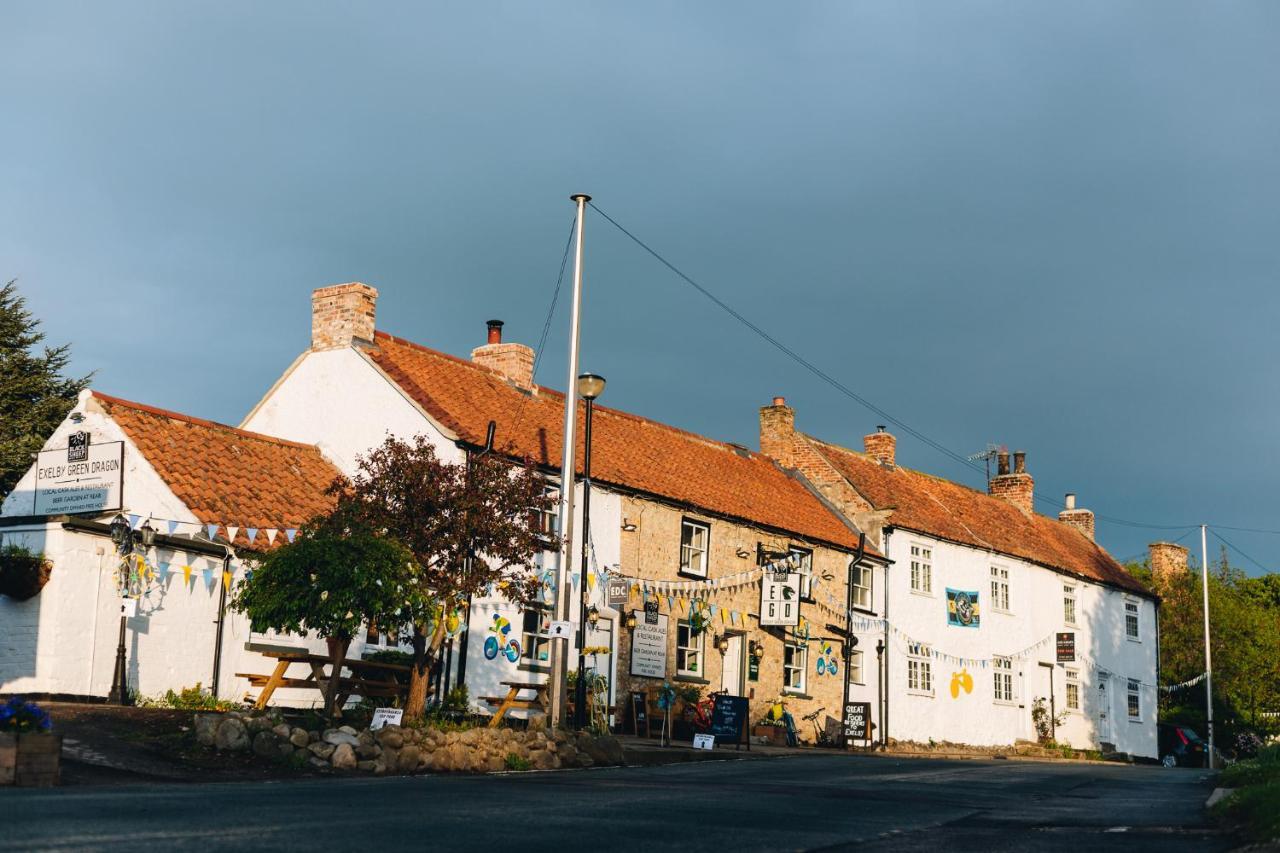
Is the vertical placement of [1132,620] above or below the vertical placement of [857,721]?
above

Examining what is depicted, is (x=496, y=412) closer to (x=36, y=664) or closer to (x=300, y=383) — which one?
(x=300, y=383)

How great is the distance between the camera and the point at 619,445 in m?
34.3

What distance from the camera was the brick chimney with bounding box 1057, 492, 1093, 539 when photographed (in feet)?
185

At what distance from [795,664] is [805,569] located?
2.65 m

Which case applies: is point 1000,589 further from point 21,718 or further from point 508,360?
point 21,718

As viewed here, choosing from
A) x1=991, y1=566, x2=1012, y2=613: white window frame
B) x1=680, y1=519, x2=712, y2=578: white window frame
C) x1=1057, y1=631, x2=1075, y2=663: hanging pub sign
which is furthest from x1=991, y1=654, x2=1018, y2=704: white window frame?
x1=680, y1=519, x2=712, y2=578: white window frame

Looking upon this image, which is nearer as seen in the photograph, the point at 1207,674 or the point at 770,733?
the point at 770,733

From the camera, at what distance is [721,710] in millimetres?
→ 27938

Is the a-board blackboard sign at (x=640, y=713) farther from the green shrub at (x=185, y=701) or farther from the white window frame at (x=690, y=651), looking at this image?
the green shrub at (x=185, y=701)

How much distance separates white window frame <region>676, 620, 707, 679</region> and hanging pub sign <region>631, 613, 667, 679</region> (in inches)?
36.7

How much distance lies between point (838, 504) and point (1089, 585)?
1319cm

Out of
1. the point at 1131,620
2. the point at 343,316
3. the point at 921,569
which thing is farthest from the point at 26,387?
the point at 1131,620

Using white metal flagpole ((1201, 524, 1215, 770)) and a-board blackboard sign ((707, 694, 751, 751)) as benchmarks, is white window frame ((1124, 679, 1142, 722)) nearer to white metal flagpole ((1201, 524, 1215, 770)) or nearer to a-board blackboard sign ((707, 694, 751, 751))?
white metal flagpole ((1201, 524, 1215, 770))

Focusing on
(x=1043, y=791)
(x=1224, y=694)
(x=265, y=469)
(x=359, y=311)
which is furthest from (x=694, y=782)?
(x=1224, y=694)
